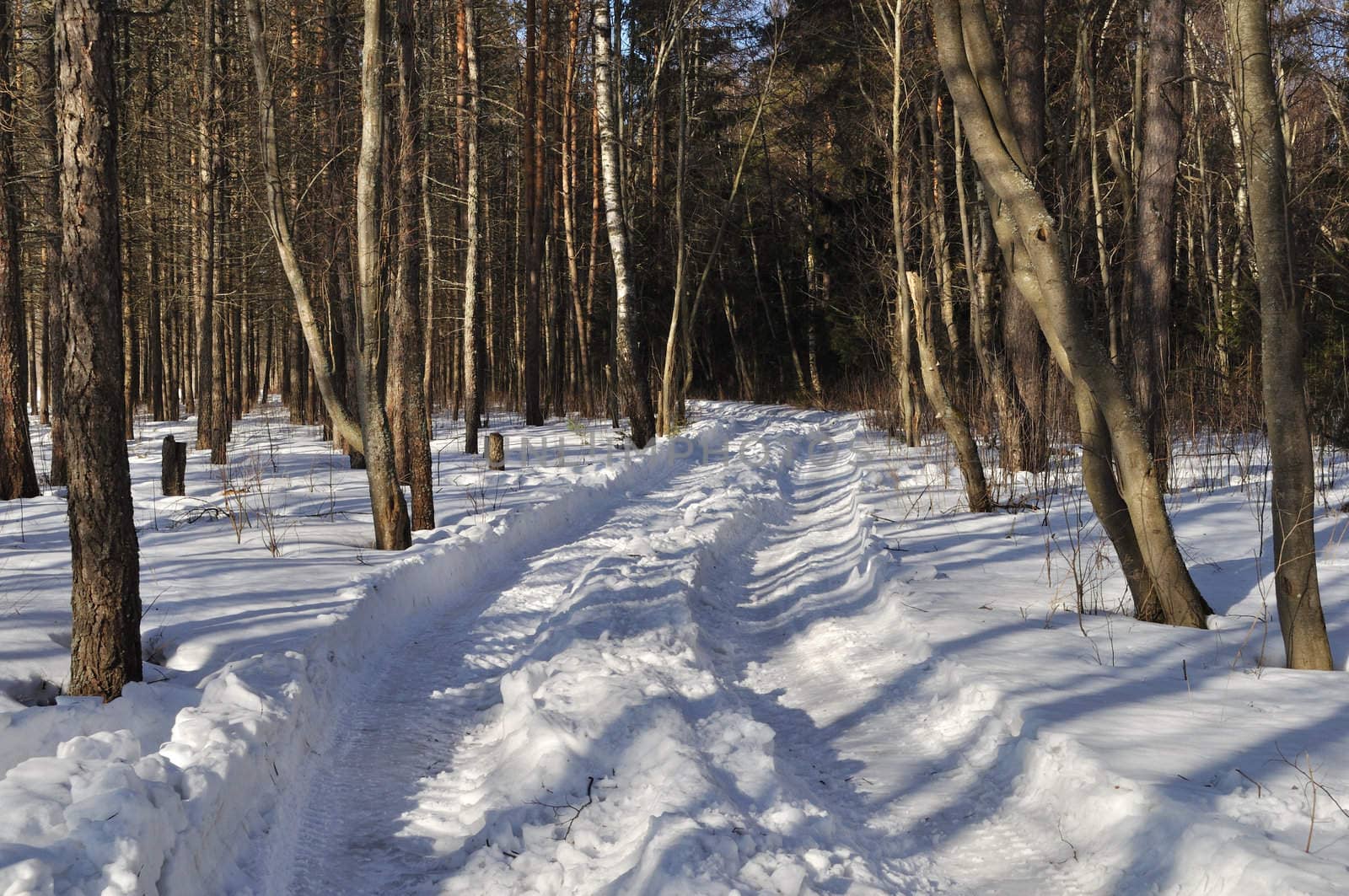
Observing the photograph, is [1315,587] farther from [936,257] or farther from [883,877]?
[936,257]

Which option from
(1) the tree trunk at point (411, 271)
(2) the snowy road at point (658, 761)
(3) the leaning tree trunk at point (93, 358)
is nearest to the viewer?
(2) the snowy road at point (658, 761)

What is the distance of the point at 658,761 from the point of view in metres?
3.87

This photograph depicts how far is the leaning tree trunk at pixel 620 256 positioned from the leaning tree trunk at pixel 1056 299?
470 inches

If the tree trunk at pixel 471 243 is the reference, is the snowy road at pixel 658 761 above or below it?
below

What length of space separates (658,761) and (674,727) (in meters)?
0.32

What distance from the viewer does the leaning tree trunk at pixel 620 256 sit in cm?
1747

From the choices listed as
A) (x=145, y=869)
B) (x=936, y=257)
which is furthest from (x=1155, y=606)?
(x=936, y=257)

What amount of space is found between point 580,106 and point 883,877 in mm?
25955

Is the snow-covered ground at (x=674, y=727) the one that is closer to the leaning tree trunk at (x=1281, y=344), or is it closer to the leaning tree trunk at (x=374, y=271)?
the leaning tree trunk at (x=1281, y=344)

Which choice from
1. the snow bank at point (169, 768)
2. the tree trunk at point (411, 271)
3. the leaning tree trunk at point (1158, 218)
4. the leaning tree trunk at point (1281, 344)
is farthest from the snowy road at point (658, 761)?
the leaning tree trunk at point (1158, 218)

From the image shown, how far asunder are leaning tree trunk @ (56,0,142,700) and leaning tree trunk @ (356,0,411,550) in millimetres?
3879

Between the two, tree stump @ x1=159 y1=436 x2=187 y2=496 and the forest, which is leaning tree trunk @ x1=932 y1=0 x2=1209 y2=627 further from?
tree stump @ x1=159 y1=436 x2=187 y2=496

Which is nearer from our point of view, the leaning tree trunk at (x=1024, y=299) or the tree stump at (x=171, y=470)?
the leaning tree trunk at (x=1024, y=299)

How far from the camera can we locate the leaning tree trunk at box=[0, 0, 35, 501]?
36.1 ft
